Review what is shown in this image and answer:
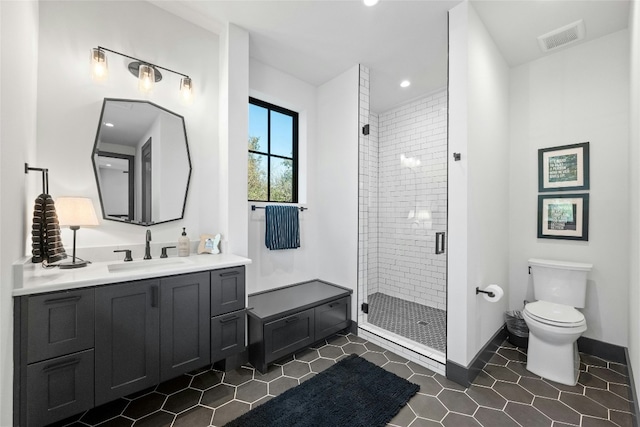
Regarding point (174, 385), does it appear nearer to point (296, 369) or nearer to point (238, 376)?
point (238, 376)

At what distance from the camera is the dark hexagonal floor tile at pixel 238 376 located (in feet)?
6.83

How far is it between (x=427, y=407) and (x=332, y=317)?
3.73 feet

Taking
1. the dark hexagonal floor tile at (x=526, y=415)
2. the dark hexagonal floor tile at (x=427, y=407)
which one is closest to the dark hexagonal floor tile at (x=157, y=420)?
the dark hexagonal floor tile at (x=427, y=407)

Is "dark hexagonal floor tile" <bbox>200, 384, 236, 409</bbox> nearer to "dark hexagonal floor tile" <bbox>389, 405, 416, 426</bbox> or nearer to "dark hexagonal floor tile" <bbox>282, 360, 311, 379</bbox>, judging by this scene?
"dark hexagonal floor tile" <bbox>282, 360, 311, 379</bbox>

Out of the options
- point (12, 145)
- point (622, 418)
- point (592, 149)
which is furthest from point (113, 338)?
point (592, 149)

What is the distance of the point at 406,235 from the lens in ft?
12.7

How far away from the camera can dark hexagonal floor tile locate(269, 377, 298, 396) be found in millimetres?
1953

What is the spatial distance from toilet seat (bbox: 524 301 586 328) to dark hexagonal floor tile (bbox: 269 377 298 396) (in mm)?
2079

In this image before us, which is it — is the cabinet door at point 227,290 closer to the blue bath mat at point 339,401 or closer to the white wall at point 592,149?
the blue bath mat at point 339,401

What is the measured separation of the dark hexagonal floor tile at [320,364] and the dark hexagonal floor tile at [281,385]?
23 cm

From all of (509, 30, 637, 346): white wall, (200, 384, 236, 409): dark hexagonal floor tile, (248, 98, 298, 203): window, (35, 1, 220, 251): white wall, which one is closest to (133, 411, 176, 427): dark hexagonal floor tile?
(200, 384, 236, 409): dark hexagonal floor tile

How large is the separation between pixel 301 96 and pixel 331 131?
0.60 metres

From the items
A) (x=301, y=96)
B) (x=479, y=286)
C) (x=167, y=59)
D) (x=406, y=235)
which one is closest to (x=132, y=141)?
(x=167, y=59)

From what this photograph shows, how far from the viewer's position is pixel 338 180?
10.2ft
